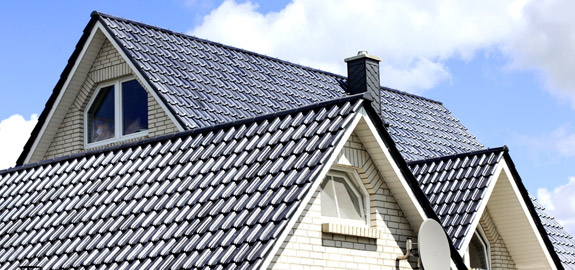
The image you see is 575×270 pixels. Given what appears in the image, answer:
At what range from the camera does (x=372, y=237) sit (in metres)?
13.0

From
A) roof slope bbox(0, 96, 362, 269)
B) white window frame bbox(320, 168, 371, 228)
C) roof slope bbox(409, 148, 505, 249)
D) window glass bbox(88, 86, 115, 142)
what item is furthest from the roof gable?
window glass bbox(88, 86, 115, 142)

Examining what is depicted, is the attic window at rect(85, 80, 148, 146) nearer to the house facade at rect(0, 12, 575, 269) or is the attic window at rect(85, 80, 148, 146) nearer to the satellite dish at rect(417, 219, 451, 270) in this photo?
the house facade at rect(0, 12, 575, 269)

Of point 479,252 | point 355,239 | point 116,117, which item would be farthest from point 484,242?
point 116,117

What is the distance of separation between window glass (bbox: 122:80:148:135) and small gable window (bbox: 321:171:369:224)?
7.31 metres

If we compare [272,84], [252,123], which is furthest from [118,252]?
[272,84]

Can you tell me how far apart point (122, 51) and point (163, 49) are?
1059 millimetres

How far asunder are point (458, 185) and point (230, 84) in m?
5.21

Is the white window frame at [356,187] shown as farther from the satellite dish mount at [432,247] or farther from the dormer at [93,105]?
the dormer at [93,105]

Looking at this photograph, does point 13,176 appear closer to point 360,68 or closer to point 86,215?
point 86,215

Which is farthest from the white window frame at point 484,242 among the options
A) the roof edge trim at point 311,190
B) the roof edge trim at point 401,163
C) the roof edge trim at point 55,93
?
Answer: the roof edge trim at point 55,93

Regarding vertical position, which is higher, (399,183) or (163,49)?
(163,49)

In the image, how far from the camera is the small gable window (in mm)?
12711

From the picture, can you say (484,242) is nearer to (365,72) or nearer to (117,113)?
(365,72)

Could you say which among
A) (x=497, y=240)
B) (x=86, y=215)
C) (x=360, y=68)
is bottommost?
(x=86, y=215)
